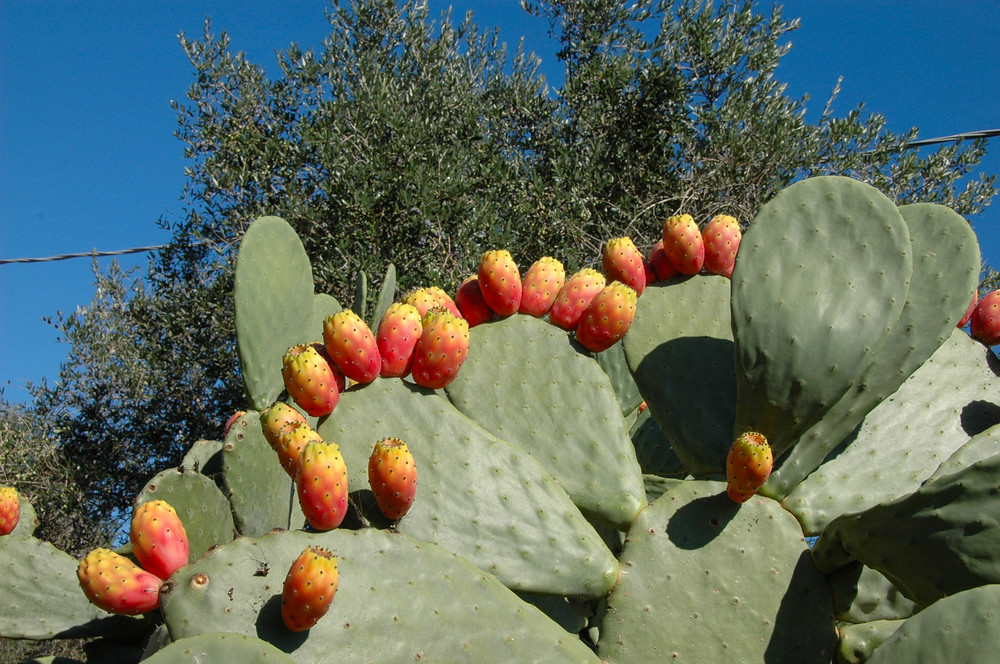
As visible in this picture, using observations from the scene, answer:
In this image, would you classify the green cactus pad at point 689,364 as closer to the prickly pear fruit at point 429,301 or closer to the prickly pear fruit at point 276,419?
the prickly pear fruit at point 429,301

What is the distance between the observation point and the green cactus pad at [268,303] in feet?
A: 7.77

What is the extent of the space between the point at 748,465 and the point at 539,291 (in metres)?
0.74

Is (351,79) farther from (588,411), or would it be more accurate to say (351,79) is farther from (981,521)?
(981,521)

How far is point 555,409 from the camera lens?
2.05m

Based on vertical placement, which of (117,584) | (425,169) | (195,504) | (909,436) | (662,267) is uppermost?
(425,169)

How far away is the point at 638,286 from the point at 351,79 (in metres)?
5.53

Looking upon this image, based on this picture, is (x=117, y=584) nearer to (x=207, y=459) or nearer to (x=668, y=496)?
(x=668, y=496)

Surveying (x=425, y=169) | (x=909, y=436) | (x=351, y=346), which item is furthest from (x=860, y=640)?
(x=425, y=169)

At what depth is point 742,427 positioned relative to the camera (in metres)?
1.99

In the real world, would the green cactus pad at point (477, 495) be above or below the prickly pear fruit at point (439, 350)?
below

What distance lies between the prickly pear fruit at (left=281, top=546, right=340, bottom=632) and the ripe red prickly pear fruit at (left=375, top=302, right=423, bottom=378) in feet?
1.96

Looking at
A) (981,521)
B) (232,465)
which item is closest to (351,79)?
(232,465)

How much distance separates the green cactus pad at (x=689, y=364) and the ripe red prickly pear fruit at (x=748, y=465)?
268 millimetres

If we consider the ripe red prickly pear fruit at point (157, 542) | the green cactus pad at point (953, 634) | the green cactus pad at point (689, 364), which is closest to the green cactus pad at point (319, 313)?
the green cactus pad at point (689, 364)
